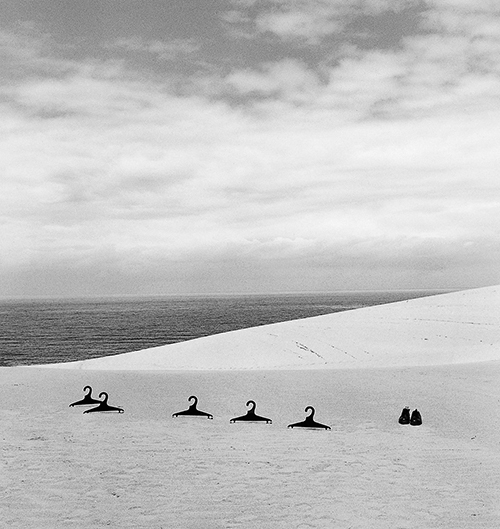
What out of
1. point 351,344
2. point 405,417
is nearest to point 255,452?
point 405,417

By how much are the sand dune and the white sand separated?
309 cm

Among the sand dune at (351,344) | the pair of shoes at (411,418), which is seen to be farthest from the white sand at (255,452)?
the sand dune at (351,344)

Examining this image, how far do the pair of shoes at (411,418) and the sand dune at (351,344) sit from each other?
844 cm

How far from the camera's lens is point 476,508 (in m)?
6.39

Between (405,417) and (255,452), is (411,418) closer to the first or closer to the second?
(405,417)

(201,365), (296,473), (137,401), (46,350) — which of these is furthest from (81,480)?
(46,350)

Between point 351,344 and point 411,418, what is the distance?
11477 millimetres

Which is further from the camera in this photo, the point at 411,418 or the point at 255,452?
the point at 411,418

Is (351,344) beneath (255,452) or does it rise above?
above

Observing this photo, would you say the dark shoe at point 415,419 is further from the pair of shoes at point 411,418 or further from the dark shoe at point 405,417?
the dark shoe at point 405,417

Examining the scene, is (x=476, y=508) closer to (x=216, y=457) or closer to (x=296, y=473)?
(x=296, y=473)

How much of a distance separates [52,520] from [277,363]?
Result: 47.0ft

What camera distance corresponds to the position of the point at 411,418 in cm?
1031

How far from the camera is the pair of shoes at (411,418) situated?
10.2 meters
